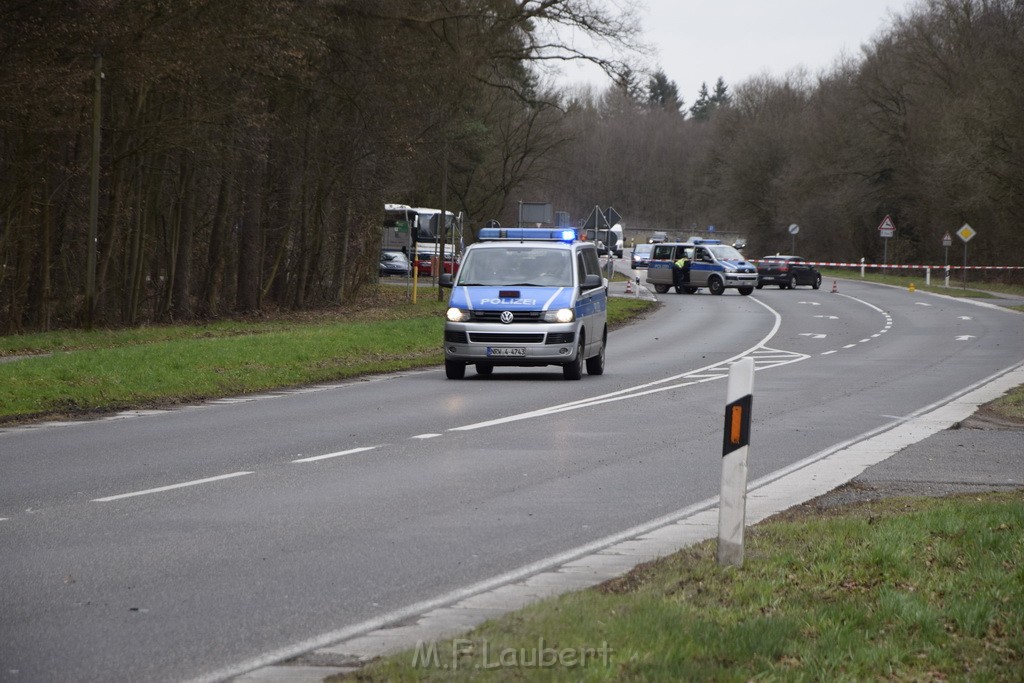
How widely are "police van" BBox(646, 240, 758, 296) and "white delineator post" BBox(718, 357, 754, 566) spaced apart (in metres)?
53.1

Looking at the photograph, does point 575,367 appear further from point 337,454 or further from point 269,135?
point 269,135

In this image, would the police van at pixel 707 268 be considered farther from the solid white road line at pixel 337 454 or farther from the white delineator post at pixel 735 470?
the white delineator post at pixel 735 470

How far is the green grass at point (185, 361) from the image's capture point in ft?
60.4

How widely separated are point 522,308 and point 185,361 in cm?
497

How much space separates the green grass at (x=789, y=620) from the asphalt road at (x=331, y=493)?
1.01 m

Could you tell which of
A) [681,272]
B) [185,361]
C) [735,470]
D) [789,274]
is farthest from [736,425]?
[789,274]

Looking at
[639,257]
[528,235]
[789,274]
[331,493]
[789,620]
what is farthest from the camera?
[639,257]

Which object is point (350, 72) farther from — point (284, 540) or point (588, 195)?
point (588, 195)

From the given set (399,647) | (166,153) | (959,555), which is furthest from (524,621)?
(166,153)

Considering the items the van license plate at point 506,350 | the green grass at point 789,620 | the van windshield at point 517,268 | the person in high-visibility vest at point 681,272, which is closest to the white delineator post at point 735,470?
the green grass at point 789,620

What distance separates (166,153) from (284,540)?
24.7 m

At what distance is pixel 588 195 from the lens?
516 feet

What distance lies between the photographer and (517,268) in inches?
899

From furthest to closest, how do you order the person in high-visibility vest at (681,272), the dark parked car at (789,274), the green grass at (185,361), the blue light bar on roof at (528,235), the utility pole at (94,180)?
the dark parked car at (789,274) → the person in high-visibility vest at (681,272) → the utility pole at (94,180) → the blue light bar on roof at (528,235) → the green grass at (185,361)
